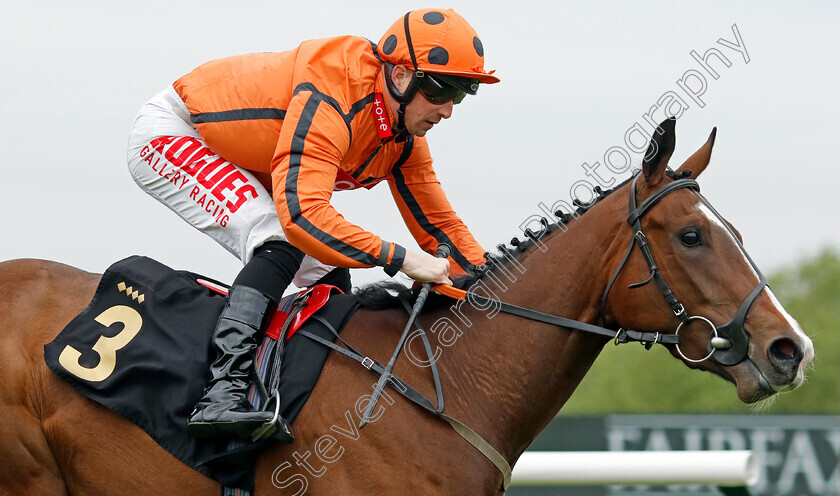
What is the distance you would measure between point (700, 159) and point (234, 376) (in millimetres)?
2081

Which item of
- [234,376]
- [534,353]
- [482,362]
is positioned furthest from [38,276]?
[534,353]

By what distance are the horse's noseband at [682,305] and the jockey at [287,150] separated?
2.60 feet

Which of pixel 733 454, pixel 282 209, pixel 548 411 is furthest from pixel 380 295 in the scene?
pixel 733 454

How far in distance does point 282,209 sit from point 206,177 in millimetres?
688

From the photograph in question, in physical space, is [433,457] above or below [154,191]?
below

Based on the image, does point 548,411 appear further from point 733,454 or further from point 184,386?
point 733,454

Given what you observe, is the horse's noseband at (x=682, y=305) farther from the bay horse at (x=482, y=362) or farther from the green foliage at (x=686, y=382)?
the green foliage at (x=686, y=382)

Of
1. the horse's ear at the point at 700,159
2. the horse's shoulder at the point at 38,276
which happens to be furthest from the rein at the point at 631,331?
the horse's shoulder at the point at 38,276

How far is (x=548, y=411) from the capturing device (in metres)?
3.64

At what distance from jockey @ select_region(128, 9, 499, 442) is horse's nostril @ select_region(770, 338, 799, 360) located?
132 cm

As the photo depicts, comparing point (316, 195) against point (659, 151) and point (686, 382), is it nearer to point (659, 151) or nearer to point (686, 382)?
point (659, 151)

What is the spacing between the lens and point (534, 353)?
3.60 meters

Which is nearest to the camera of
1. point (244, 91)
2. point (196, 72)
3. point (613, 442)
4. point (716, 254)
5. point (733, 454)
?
point (716, 254)

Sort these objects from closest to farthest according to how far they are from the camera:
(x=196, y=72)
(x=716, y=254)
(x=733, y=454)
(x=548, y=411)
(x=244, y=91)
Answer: (x=716, y=254) < (x=548, y=411) < (x=244, y=91) < (x=196, y=72) < (x=733, y=454)
